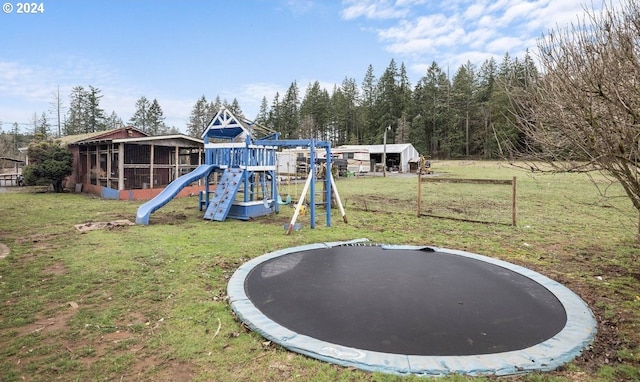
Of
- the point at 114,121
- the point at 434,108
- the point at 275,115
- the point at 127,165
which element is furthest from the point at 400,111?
the point at 114,121

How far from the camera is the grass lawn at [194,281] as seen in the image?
239 centimetres

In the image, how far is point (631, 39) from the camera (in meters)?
2.70

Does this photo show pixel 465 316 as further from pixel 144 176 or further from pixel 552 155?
pixel 144 176

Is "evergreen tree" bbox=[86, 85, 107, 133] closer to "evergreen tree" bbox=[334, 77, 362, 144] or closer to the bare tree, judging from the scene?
"evergreen tree" bbox=[334, 77, 362, 144]

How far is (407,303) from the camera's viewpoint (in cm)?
344

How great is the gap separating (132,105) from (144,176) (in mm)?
43340

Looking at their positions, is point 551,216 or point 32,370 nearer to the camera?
point 32,370

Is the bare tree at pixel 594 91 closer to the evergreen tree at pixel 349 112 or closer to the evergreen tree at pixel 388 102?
the evergreen tree at pixel 388 102

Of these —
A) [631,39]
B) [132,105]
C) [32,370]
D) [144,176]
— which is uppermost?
[132,105]

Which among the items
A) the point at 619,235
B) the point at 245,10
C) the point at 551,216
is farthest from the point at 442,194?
the point at 245,10

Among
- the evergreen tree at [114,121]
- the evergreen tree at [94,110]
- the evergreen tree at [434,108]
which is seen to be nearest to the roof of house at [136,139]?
the evergreen tree at [94,110]

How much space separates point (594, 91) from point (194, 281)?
4412 millimetres

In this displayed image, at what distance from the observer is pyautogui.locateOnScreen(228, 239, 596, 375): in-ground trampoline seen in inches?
97.4

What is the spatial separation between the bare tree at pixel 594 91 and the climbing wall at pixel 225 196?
656 cm
